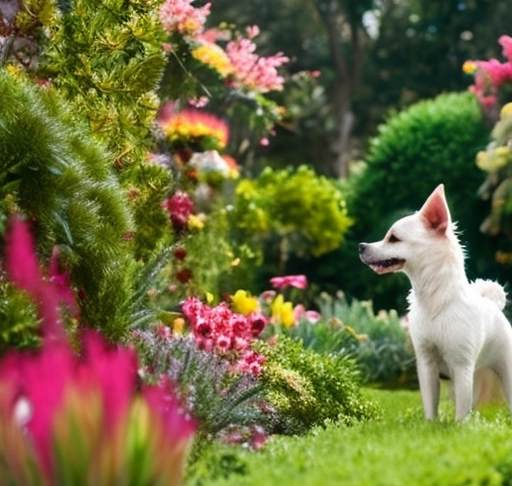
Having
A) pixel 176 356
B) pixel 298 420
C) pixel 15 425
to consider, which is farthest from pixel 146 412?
pixel 298 420

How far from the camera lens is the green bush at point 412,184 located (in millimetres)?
14445

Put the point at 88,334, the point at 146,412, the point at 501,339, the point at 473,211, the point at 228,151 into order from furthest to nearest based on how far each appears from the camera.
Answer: the point at 228,151, the point at 473,211, the point at 501,339, the point at 88,334, the point at 146,412

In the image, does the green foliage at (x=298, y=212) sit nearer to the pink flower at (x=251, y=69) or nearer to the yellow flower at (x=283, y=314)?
the pink flower at (x=251, y=69)

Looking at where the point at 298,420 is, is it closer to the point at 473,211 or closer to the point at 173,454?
the point at 173,454

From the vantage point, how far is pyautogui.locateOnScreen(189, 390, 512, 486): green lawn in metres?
4.42

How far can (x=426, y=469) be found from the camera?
4461 mm

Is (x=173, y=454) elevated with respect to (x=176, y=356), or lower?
lower

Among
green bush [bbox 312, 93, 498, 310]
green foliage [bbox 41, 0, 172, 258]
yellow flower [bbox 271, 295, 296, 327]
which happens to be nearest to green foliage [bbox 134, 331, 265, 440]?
green foliage [bbox 41, 0, 172, 258]

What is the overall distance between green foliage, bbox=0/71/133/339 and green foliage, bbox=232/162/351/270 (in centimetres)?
756

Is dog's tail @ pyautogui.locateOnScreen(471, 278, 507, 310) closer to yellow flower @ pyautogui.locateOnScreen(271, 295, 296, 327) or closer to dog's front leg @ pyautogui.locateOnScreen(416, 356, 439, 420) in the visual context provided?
dog's front leg @ pyautogui.locateOnScreen(416, 356, 439, 420)

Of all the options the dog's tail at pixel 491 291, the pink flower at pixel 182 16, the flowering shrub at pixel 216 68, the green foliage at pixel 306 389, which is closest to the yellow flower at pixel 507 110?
the flowering shrub at pixel 216 68

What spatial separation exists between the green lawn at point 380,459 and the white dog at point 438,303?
63cm

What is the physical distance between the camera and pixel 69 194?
6109 millimetres

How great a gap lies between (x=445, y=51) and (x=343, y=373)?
66.7 feet
